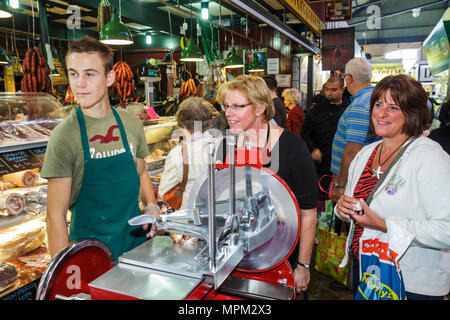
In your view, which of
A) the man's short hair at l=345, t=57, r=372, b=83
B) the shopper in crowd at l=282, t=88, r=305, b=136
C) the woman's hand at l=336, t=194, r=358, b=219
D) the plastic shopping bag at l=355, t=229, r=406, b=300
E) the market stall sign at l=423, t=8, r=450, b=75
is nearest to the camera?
the plastic shopping bag at l=355, t=229, r=406, b=300

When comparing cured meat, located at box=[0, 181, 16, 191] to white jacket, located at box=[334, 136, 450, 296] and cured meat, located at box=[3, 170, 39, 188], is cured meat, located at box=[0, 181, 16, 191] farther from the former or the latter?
white jacket, located at box=[334, 136, 450, 296]

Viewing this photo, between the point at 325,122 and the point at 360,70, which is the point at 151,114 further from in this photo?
the point at 360,70

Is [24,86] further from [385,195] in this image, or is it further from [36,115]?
[385,195]

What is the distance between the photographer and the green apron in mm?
1715

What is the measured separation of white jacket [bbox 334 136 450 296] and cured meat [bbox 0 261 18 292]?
6.74 feet

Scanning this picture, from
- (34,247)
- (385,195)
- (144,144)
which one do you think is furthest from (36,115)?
(385,195)

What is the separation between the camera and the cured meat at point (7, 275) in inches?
77.4

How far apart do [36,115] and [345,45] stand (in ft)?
25.9

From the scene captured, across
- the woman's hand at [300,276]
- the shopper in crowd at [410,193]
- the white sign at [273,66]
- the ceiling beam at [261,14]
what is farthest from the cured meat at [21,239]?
the white sign at [273,66]

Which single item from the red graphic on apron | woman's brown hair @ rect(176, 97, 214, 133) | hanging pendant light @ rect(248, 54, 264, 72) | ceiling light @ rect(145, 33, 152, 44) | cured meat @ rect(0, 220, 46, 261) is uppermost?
ceiling light @ rect(145, 33, 152, 44)

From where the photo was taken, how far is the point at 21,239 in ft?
7.51

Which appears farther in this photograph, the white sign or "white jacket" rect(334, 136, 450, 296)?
the white sign

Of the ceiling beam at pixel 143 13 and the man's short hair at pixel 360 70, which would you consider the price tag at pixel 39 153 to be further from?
the ceiling beam at pixel 143 13


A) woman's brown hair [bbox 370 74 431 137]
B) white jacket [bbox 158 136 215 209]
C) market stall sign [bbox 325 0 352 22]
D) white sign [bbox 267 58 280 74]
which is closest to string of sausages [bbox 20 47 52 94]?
white jacket [bbox 158 136 215 209]
